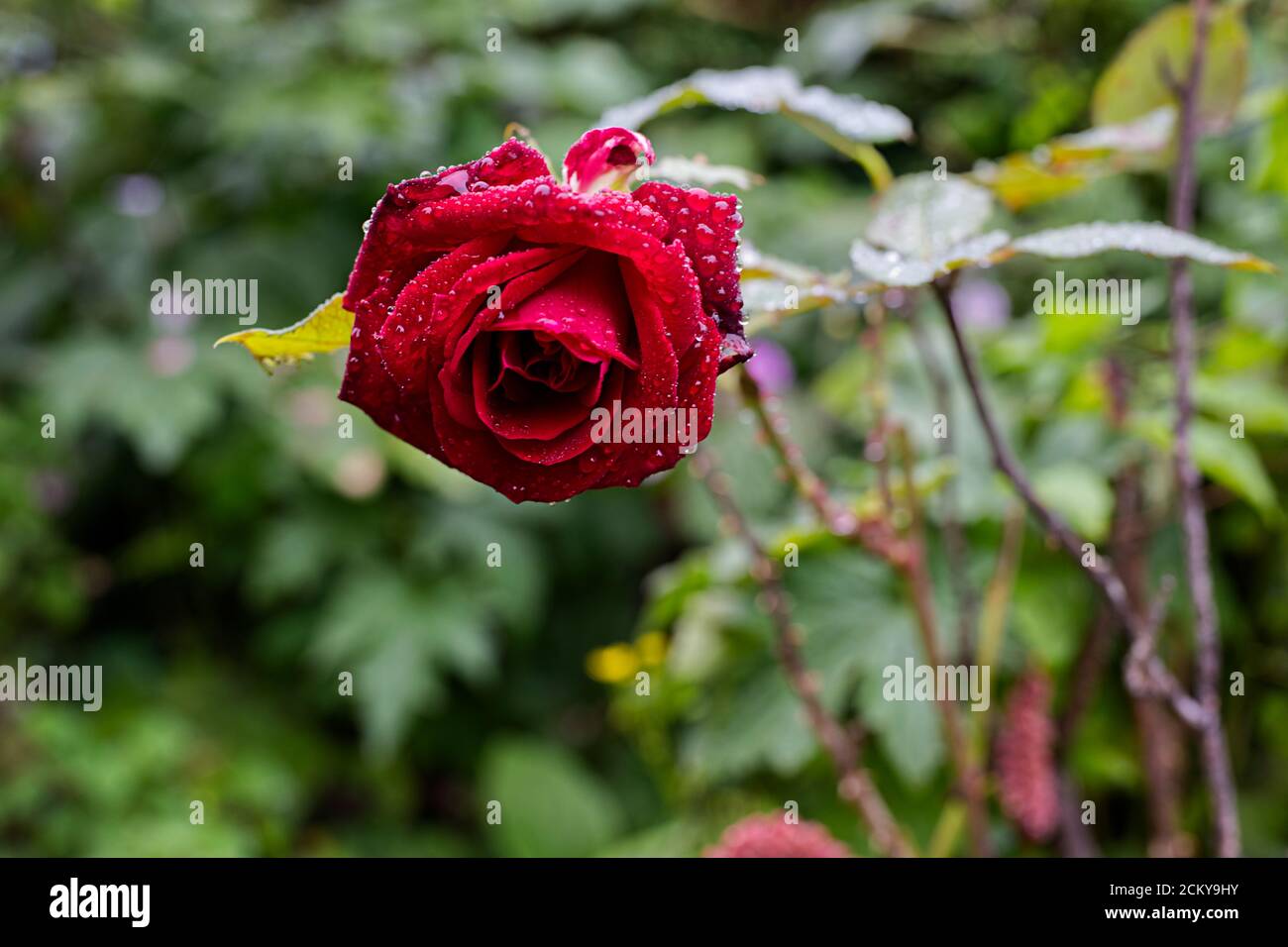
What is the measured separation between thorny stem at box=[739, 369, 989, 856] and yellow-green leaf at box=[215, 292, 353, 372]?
0.14m

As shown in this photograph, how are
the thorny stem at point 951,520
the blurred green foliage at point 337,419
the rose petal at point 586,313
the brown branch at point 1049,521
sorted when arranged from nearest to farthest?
the rose petal at point 586,313
the brown branch at point 1049,521
the thorny stem at point 951,520
the blurred green foliage at point 337,419

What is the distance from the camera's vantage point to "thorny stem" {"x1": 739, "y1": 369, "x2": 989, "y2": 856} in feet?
1.46

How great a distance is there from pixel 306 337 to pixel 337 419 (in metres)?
1.01

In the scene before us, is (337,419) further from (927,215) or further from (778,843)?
(927,215)

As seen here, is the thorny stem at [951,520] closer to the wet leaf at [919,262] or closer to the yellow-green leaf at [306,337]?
the wet leaf at [919,262]

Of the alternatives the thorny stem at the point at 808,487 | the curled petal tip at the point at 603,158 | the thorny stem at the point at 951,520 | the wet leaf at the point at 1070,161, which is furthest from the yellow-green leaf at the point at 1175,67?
the curled petal tip at the point at 603,158

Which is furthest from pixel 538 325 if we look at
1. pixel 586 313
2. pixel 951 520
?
pixel 951 520

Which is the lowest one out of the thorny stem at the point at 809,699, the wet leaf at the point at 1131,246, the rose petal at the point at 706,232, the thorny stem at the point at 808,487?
the thorny stem at the point at 809,699

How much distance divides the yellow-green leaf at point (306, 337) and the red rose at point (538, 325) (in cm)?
2

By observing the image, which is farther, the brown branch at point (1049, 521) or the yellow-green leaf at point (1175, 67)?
the yellow-green leaf at point (1175, 67)

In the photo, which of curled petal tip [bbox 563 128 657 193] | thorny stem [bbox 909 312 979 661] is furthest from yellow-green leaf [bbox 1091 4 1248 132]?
curled petal tip [bbox 563 128 657 193]

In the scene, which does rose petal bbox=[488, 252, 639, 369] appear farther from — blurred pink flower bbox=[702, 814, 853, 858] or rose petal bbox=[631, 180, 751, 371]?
blurred pink flower bbox=[702, 814, 853, 858]

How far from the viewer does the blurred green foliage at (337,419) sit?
4.16 feet

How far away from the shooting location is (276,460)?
140 cm
